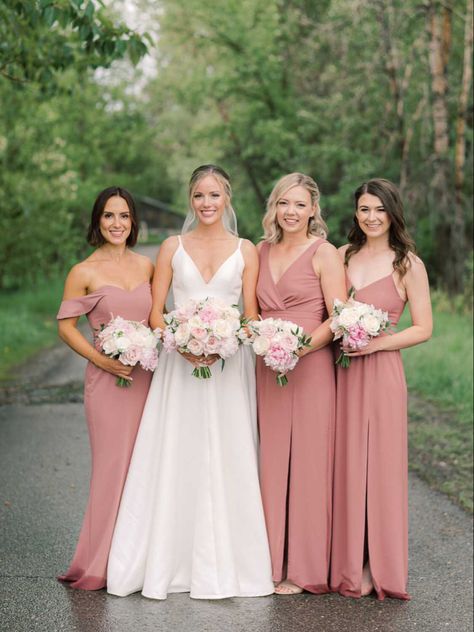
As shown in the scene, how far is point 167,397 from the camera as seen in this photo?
4961mm

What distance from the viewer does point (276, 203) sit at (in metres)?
4.98

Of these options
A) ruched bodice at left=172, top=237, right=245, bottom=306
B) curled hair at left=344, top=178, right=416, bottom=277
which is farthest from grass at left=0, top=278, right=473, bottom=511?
ruched bodice at left=172, top=237, right=245, bottom=306

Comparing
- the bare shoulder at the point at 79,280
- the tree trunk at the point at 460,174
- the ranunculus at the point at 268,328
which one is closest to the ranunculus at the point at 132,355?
the bare shoulder at the point at 79,280

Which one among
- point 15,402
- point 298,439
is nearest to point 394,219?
point 298,439

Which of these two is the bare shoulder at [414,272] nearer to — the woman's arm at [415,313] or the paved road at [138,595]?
the woman's arm at [415,313]

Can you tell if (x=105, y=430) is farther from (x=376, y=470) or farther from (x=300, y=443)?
(x=376, y=470)

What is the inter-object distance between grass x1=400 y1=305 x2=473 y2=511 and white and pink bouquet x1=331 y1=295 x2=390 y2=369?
3.12m

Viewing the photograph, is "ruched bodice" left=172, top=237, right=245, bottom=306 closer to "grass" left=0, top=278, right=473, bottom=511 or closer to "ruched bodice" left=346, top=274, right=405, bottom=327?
"ruched bodice" left=346, top=274, right=405, bottom=327

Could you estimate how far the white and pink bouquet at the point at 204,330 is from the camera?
14.8 ft

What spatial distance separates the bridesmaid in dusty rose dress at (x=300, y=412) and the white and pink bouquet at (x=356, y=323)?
0.22 m

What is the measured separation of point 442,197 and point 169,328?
13.3 m

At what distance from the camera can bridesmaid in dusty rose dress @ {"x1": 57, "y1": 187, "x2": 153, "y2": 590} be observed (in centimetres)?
490

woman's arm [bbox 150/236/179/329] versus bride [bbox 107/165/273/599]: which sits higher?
woman's arm [bbox 150/236/179/329]

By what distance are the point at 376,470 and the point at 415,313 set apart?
3.32ft
